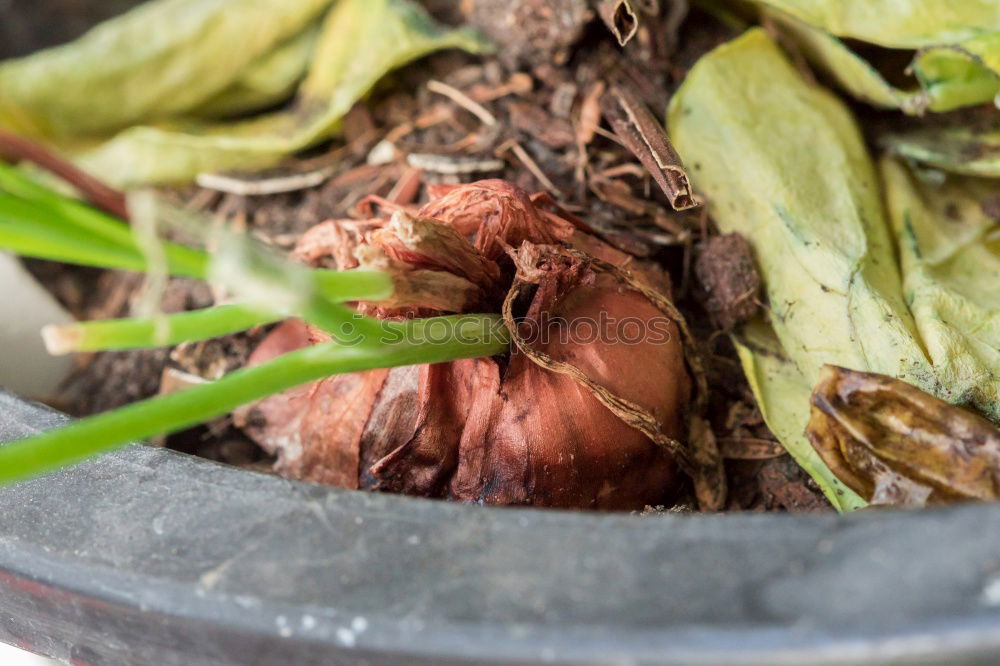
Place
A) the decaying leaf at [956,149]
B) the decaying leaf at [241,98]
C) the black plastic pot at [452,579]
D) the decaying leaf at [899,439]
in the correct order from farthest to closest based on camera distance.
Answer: the decaying leaf at [241,98], the decaying leaf at [956,149], the decaying leaf at [899,439], the black plastic pot at [452,579]

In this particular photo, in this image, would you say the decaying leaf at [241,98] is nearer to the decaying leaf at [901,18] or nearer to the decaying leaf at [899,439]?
the decaying leaf at [901,18]

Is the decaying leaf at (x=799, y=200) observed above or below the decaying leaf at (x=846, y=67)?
below

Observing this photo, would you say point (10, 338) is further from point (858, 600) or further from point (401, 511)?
point (858, 600)

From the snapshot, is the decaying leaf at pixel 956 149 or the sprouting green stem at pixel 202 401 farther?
the decaying leaf at pixel 956 149

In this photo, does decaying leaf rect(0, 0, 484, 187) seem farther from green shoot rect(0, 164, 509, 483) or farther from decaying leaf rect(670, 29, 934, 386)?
green shoot rect(0, 164, 509, 483)

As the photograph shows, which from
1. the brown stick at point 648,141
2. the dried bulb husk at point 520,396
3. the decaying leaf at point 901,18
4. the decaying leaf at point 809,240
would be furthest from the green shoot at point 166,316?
the decaying leaf at point 901,18

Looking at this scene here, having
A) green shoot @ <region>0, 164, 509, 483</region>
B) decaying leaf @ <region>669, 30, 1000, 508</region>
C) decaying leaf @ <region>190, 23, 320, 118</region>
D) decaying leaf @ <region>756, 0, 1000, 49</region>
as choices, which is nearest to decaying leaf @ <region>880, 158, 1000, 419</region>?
decaying leaf @ <region>669, 30, 1000, 508</region>

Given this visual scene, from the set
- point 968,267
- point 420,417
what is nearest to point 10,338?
point 420,417
